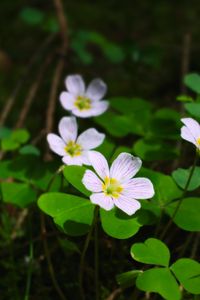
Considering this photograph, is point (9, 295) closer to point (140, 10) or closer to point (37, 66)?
point (37, 66)

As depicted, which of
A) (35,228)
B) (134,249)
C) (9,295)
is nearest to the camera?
(134,249)

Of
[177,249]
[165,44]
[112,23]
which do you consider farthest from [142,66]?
[177,249]

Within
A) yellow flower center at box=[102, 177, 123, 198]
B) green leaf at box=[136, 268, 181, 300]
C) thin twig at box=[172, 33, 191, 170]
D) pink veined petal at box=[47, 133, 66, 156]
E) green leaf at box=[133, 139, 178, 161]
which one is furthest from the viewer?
thin twig at box=[172, 33, 191, 170]

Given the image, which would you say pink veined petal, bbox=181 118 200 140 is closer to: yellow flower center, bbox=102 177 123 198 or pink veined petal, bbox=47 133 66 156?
yellow flower center, bbox=102 177 123 198

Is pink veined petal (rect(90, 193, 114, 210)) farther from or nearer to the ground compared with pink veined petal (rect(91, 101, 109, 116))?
nearer to the ground

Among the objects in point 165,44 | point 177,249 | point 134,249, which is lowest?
point 177,249

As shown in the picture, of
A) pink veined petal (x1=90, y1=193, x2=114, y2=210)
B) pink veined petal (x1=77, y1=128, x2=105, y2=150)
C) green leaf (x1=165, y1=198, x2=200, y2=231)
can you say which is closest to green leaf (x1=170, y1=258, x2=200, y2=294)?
green leaf (x1=165, y1=198, x2=200, y2=231)

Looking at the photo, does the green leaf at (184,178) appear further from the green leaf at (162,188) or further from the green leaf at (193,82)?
the green leaf at (193,82)
